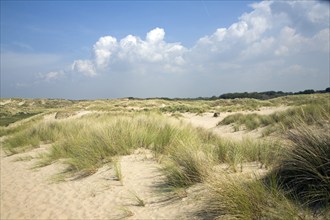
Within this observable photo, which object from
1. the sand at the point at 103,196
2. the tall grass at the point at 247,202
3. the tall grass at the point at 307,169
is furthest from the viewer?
the sand at the point at 103,196

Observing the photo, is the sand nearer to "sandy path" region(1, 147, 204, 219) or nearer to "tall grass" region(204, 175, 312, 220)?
"sandy path" region(1, 147, 204, 219)

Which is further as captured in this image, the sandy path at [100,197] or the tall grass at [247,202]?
the sandy path at [100,197]

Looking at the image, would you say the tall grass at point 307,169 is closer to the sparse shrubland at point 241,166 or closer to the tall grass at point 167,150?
the sparse shrubland at point 241,166

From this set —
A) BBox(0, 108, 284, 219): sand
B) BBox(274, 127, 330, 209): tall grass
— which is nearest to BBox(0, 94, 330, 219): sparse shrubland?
BBox(274, 127, 330, 209): tall grass

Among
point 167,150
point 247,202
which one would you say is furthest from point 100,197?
point 247,202

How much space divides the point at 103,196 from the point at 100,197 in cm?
6

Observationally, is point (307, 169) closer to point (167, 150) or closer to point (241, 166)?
point (241, 166)

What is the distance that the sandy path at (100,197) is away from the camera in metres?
4.98

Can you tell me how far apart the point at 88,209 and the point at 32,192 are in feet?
8.22

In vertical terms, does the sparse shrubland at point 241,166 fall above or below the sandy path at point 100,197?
above

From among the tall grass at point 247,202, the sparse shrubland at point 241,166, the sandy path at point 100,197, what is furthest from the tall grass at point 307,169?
the sandy path at point 100,197

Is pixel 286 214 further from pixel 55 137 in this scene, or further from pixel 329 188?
pixel 55 137

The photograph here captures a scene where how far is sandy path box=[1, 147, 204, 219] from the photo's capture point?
4.98 m

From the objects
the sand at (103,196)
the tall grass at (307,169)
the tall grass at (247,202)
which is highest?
the tall grass at (307,169)
